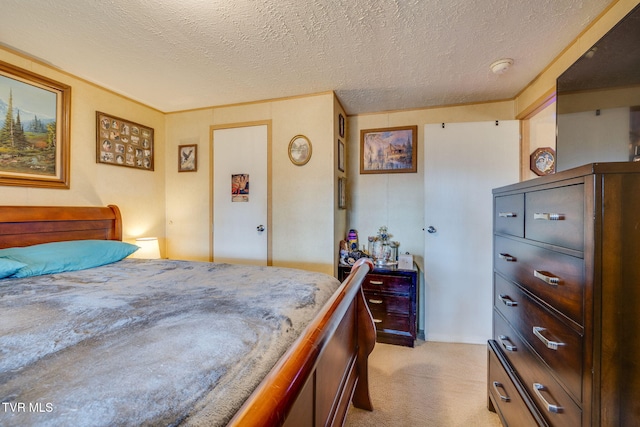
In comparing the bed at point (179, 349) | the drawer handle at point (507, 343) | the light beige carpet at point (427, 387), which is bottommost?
the light beige carpet at point (427, 387)

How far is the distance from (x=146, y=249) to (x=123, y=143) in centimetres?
112

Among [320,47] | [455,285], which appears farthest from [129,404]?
[455,285]

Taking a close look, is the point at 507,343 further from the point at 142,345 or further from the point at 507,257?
the point at 142,345

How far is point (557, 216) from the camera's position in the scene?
923 millimetres

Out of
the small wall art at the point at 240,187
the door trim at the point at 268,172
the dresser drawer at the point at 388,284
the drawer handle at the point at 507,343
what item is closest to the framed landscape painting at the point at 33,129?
the door trim at the point at 268,172

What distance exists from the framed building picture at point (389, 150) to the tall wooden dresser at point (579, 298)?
1811 mm

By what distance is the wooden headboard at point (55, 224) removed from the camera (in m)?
1.84

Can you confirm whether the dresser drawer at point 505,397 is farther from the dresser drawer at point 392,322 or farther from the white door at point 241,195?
the white door at point 241,195

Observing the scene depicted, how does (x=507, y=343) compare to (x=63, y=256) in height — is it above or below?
below

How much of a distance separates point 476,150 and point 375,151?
1021mm

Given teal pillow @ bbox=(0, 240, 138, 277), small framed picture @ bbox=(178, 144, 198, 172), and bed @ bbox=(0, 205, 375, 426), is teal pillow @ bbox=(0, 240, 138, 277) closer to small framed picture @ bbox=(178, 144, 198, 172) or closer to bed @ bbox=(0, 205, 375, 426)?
bed @ bbox=(0, 205, 375, 426)

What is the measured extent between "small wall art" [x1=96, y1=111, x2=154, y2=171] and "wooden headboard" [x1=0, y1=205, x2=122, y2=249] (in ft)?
1.68

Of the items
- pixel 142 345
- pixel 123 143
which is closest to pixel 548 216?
pixel 142 345

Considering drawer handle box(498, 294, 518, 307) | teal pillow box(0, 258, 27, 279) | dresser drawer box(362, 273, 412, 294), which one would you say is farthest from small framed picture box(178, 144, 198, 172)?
drawer handle box(498, 294, 518, 307)
